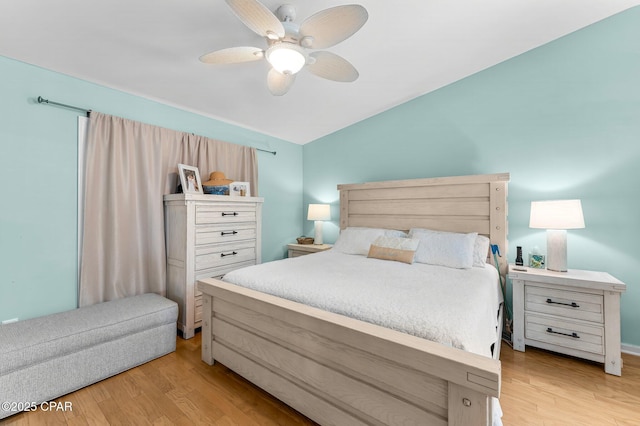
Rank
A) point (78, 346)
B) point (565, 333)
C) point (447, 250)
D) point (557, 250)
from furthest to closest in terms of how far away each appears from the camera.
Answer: point (447, 250) < point (557, 250) < point (565, 333) < point (78, 346)

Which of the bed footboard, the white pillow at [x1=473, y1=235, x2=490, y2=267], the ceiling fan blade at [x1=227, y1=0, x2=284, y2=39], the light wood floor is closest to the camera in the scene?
the bed footboard

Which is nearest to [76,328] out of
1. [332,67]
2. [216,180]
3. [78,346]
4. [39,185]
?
[78,346]

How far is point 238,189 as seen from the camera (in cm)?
300

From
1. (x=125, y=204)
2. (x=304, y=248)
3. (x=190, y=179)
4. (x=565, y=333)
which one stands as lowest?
(x=565, y=333)

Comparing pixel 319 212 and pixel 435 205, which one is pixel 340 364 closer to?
pixel 435 205

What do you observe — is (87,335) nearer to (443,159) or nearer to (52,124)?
(52,124)

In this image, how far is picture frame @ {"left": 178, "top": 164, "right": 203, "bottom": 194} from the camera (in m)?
2.57

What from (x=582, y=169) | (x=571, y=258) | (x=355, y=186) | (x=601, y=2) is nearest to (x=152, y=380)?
(x=355, y=186)

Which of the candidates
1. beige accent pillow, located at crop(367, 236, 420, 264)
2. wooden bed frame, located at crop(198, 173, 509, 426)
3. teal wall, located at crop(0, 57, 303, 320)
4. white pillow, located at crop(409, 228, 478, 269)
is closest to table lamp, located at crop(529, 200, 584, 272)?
white pillow, located at crop(409, 228, 478, 269)

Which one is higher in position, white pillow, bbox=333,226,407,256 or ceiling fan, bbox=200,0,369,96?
ceiling fan, bbox=200,0,369,96

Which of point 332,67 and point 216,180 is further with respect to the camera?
point 216,180

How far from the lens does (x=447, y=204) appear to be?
2.76 metres

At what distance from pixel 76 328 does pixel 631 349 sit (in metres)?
4.11

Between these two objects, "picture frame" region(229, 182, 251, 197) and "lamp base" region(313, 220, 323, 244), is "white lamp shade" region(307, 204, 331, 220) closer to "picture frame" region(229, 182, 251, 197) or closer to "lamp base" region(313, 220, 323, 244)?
"lamp base" region(313, 220, 323, 244)
